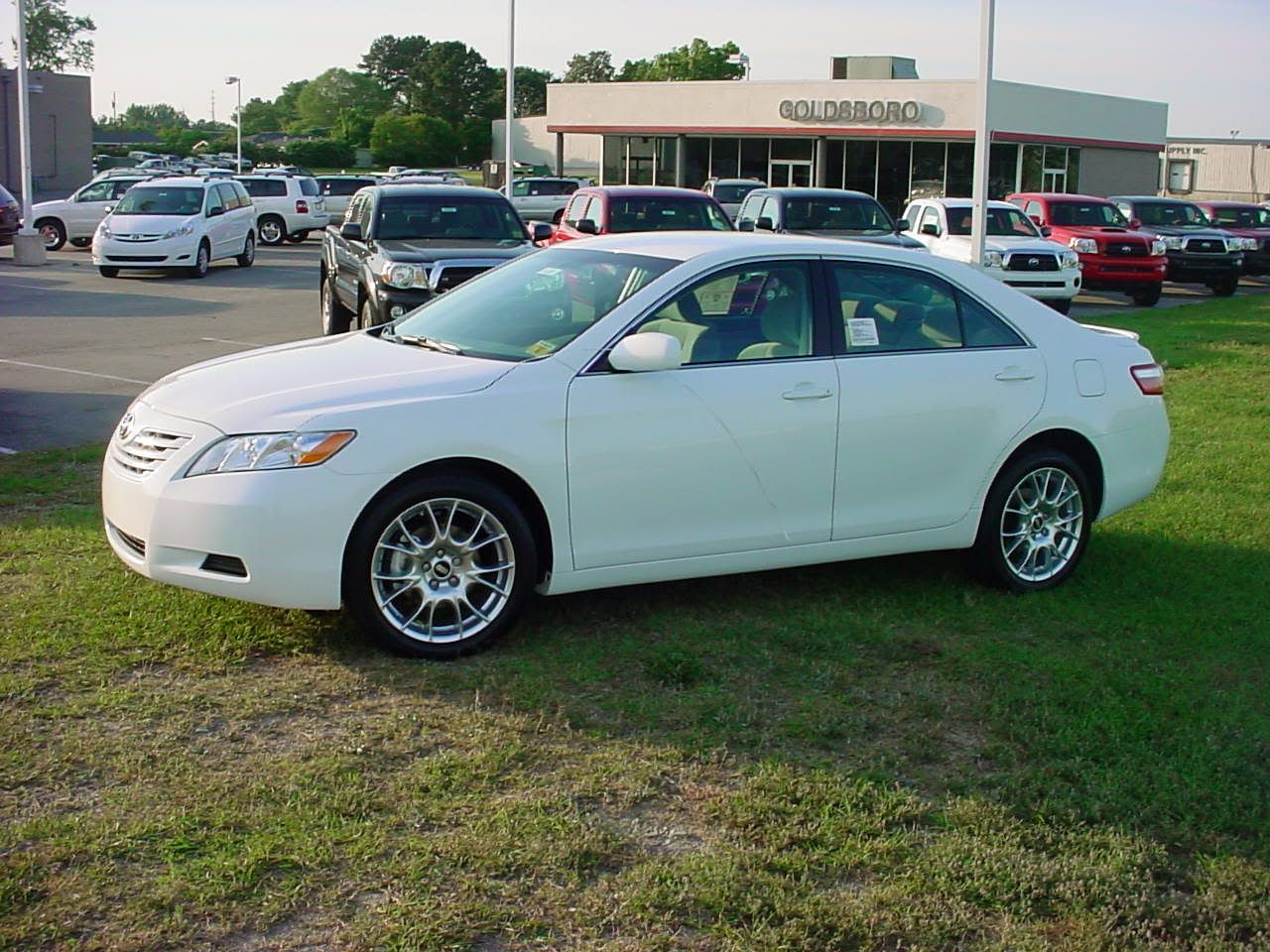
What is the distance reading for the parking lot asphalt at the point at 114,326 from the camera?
470 inches

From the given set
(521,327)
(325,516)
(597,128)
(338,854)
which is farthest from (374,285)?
(597,128)

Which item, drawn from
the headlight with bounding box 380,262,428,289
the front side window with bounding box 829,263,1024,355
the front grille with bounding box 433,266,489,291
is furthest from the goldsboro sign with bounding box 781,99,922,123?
the front side window with bounding box 829,263,1024,355

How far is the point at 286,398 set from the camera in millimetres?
5699

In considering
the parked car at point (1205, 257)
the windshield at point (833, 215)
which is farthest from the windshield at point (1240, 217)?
the windshield at point (833, 215)

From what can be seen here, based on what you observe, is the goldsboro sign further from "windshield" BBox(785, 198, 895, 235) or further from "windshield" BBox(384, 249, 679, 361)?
"windshield" BBox(384, 249, 679, 361)

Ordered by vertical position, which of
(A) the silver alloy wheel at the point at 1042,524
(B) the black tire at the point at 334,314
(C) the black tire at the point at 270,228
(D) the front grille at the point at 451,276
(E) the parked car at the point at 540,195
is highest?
(E) the parked car at the point at 540,195

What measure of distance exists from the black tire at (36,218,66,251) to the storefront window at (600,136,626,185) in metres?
27.3

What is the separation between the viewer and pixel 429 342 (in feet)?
21.6

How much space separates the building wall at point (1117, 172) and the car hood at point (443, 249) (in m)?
42.1

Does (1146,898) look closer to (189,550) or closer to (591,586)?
(591,586)

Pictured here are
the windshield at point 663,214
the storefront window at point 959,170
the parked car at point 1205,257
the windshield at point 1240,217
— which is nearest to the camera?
the windshield at point 663,214

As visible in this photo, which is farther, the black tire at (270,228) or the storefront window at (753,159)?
the storefront window at (753,159)

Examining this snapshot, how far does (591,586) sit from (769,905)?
231cm

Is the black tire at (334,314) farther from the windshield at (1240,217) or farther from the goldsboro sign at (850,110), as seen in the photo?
the goldsboro sign at (850,110)
